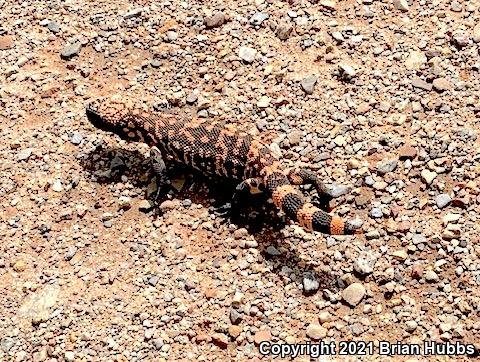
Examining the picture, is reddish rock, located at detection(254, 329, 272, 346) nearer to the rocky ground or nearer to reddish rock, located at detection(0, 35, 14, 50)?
the rocky ground

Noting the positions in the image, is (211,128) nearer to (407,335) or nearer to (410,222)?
(410,222)

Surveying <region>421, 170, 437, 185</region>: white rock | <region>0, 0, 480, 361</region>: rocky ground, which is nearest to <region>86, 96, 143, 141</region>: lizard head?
<region>0, 0, 480, 361</region>: rocky ground

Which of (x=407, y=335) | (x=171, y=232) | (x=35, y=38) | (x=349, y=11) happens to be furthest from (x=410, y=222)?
(x=35, y=38)

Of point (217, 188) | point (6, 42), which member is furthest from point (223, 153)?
point (6, 42)

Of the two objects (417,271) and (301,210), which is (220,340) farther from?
(417,271)

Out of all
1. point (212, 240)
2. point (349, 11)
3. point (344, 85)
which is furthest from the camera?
point (349, 11)

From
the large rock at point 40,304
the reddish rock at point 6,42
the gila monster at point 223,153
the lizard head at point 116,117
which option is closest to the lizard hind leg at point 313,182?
the gila monster at point 223,153
